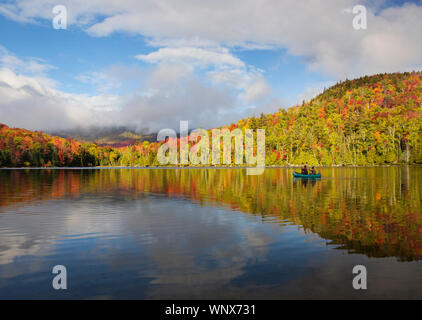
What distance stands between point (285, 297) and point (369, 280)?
400 cm

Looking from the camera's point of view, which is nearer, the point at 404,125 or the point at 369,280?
the point at 369,280

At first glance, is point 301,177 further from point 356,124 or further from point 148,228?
point 356,124

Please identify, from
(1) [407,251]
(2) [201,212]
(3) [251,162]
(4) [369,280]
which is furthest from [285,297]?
(3) [251,162]

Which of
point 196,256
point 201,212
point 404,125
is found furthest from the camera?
point 404,125

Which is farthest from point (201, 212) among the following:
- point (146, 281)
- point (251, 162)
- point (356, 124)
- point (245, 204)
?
point (356, 124)

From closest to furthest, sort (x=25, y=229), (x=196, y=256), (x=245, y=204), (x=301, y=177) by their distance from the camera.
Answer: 1. (x=196, y=256)
2. (x=25, y=229)
3. (x=245, y=204)
4. (x=301, y=177)

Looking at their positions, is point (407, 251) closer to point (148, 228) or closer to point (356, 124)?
point (148, 228)

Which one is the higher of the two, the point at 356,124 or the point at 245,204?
the point at 356,124

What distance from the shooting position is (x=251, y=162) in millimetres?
189500

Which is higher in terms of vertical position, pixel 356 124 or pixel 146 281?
pixel 356 124

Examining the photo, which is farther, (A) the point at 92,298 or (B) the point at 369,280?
(B) the point at 369,280

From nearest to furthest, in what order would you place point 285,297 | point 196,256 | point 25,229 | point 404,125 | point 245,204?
1. point 285,297
2. point 196,256
3. point 25,229
4. point 245,204
5. point 404,125

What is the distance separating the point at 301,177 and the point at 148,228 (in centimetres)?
5787

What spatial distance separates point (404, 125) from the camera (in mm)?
171000
